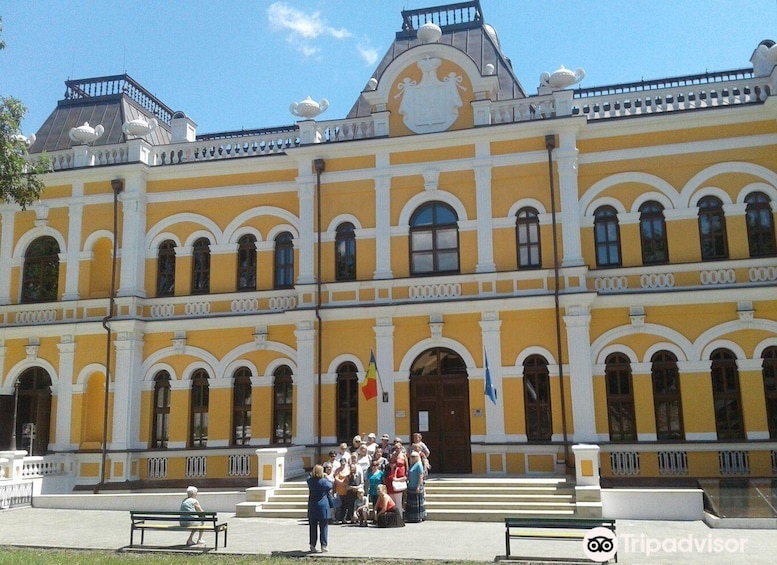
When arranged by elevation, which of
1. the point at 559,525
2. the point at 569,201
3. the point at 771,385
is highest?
the point at 569,201

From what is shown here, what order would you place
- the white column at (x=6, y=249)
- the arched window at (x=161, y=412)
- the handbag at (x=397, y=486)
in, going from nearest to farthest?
the handbag at (x=397, y=486) → the arched window at (x=161, y=412) → the white column at (x=6, y=249)

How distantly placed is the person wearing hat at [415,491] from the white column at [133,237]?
11.1 meters

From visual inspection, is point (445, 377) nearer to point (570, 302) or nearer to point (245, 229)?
point (570, 302)

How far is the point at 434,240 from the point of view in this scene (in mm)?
20781

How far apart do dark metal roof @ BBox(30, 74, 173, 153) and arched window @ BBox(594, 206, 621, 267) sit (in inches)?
603

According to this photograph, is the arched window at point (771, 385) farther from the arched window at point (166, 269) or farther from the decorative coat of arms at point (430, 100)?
the arched window at point (166, 269)

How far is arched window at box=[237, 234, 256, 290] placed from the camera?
73.2 feet

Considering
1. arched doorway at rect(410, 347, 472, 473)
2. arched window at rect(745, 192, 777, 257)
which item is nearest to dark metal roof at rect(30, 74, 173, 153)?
arched doorway at rect(410, 347, 472, 473)

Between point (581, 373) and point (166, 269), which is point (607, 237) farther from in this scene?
point (166, 269)

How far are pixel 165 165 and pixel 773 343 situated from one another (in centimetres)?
1757

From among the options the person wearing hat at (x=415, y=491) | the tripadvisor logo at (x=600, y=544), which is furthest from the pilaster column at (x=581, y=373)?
the tripadvisor logo at (x=600, y=544)

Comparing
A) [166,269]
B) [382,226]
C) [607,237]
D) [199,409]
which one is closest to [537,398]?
[607,237]

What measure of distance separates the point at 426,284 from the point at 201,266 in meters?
7.07

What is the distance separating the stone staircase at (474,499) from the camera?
1581 centimetres
